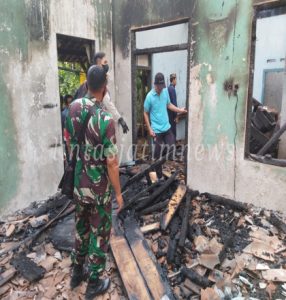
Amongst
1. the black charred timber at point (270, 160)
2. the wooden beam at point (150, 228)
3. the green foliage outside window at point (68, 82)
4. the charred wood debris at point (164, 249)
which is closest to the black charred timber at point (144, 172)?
the charred wood debris at point (164, 249)

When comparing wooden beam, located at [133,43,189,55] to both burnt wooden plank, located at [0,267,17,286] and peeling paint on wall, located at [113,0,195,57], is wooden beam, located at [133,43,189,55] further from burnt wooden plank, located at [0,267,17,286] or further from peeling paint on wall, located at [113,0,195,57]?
burnt wooden plank, located at [0,267,17,286]

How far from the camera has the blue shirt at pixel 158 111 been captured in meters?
5.38

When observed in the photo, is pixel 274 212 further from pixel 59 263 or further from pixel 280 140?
pixel 59 263

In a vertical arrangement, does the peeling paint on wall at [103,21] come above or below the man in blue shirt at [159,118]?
above

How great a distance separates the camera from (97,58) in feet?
14.4

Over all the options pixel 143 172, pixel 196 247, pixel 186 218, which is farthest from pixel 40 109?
pixel 196 247

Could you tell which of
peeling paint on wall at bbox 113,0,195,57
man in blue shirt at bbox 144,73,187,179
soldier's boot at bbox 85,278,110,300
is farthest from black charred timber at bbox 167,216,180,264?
peeling paint on wall at bbox 113,0,195,57

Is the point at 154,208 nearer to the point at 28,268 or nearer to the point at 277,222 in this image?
the point at 277,222

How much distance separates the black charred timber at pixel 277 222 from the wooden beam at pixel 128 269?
2104 millimetres

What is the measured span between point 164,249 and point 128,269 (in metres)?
0.62

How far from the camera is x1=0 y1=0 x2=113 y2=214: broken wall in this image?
4.32m

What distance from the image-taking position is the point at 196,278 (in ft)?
10.2

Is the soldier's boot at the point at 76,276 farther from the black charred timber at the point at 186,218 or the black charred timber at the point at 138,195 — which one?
the black charred timber at the point at 138,195

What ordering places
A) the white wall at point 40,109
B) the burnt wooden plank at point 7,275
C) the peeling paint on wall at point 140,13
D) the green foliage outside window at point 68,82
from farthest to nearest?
1. the green foliage outside window at point 68,82
2. the peeling paint on wall at point 140,13
3. the white wall at point 40,109
4. the burnt wooden plank at point 7,275
